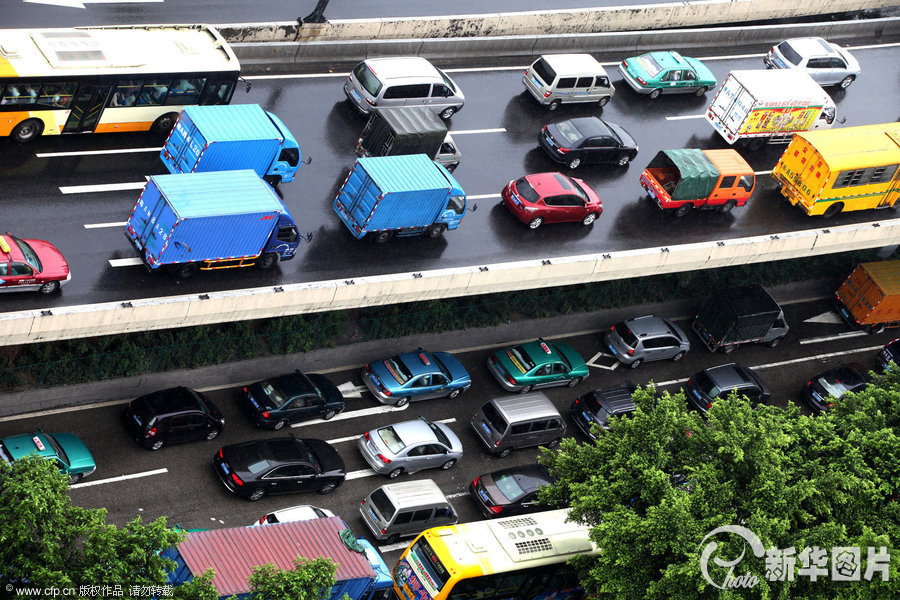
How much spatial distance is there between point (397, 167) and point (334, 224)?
3103mm

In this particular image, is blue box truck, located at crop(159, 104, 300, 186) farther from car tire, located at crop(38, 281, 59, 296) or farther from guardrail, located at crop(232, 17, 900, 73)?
guardrail, located at crop(232, 17, 900, 73)

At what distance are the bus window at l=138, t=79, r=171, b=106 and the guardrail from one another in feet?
21.7

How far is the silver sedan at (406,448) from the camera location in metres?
38.6

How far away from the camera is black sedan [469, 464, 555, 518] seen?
3847 cm

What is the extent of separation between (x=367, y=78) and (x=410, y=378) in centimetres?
1213

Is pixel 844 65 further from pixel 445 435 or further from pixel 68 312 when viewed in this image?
pixel 68 312

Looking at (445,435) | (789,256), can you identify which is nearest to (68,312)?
(445,435)


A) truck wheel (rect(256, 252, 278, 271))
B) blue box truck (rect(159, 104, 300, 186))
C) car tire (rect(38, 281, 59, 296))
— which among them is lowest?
car tire (rect(38, 281, 59, 296))

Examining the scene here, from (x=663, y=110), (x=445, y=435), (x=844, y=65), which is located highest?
(x=844, y=65)

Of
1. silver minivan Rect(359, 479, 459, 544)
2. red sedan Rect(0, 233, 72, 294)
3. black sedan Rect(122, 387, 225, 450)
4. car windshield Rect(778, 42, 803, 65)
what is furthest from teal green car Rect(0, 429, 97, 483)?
car windshield Rect(778, 42, 803, 65)

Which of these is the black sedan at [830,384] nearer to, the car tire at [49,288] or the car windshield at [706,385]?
the car windshield at [706,385]

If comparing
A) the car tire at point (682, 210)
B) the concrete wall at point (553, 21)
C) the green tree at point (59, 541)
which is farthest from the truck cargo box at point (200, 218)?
the car tire at point (682, 210)

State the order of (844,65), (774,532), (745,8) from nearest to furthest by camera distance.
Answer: (774,532) < (844,65) < (745,8)

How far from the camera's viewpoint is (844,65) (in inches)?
2228
